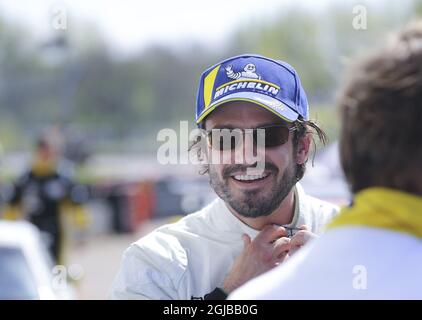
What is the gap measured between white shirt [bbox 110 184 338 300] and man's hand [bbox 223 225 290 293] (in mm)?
133

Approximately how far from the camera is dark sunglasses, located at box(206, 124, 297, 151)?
2.95m

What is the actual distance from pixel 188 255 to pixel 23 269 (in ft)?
12.1

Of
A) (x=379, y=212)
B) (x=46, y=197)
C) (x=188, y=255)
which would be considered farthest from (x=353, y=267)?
(x=46, y=197)

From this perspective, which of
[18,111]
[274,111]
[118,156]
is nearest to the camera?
[274,111]

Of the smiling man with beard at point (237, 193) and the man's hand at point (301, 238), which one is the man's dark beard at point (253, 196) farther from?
the man's hand at point (301, 238)

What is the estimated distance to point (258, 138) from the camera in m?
2.96

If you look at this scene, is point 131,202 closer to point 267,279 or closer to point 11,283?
point 11,283

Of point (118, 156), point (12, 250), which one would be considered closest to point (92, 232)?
point (12, 250)

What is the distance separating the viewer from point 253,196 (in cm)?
297

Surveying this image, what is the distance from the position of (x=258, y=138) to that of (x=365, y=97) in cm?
101

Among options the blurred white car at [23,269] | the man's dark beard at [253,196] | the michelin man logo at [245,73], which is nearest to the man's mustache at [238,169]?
the man's dark beard at [253,196]

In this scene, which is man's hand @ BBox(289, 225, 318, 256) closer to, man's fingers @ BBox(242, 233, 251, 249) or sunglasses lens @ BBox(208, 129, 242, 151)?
man's fingers @ BBox(242, 233, 251, 249)

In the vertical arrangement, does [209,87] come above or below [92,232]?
above

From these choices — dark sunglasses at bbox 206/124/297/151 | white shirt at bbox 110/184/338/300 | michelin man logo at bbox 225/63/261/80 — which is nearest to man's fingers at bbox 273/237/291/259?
white shirt at bbox 110/184/338/300
